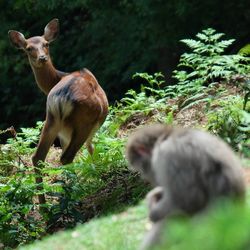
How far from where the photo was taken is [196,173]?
16.1ft

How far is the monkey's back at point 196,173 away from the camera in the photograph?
489 centimetres

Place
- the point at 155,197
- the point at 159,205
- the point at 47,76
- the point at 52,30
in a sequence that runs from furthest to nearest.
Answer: the point at 52,30, the point at 47,76, the point at 155,197, the point at 159,205

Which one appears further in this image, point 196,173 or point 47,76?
point 47,76

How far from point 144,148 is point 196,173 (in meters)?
0.68

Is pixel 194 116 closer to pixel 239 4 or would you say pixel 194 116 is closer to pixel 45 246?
pixel 45 246

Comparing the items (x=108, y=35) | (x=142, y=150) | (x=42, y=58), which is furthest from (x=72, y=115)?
(x=108, y=35)

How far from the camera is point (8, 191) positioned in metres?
10.3

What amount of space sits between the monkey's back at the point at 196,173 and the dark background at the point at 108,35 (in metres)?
13.6

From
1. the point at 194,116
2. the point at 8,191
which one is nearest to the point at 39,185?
the point at 8,191

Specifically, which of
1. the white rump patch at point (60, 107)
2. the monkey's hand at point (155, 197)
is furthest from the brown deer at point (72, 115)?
the monkey's hand at point (155, 197)

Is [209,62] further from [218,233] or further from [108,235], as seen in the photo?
[218,233]

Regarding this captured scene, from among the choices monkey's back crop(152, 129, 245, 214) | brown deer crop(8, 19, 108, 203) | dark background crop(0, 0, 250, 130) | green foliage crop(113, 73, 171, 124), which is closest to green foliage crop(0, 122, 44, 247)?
brown deer crop(8, 19, 108, 203)

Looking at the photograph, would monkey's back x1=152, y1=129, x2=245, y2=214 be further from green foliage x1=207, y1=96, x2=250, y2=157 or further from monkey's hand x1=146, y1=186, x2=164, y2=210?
green foliage x1=207, y1=96, x2=250, y2=157

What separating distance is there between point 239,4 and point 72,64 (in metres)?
5.32
